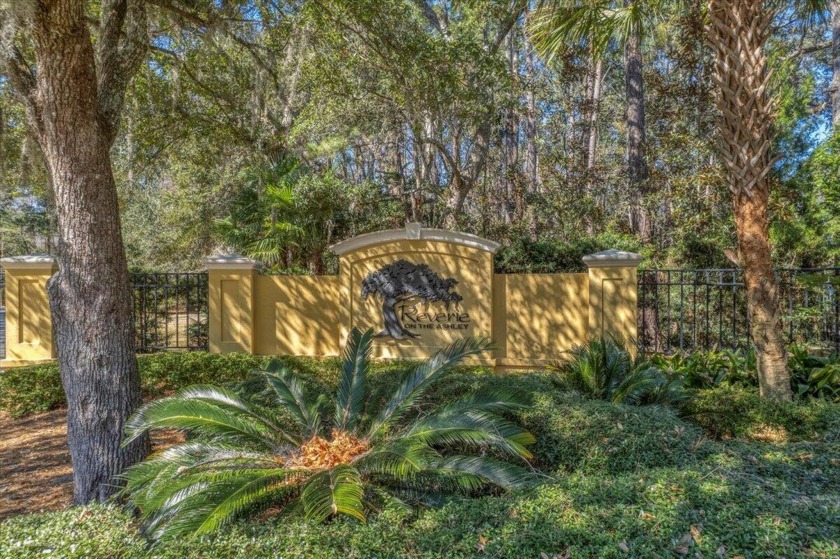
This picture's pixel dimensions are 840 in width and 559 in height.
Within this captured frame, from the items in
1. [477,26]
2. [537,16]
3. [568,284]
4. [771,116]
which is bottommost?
[568,284]

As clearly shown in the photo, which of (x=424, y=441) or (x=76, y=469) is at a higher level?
(x=424, y=441)

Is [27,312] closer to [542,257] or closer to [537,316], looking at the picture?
[537,316]

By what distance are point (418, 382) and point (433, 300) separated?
383 cm

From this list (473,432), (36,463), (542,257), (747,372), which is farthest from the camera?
(542,257)

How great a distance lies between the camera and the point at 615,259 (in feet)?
25.8

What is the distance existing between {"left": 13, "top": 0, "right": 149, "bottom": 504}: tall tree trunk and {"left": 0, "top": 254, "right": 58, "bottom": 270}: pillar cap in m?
5.05

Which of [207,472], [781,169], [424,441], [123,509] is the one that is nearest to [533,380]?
[424,441]

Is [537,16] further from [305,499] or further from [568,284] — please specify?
[305,499]

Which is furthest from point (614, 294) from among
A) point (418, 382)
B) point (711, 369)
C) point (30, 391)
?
point (30, 391)

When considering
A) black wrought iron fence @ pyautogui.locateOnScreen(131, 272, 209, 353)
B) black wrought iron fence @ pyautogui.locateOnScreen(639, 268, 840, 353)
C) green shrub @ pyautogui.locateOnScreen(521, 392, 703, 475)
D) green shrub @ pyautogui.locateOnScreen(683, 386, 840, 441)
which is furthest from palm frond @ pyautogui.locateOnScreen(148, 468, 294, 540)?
black wrought iron fence @ pyautogui.locateOnScreen(639, 268, 840, 353)

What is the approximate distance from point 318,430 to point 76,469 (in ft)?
6.42

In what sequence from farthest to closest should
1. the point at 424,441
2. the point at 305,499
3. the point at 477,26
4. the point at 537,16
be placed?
the point at 477,26
the point at 537,16
the point at 424,441
the point at 305,499

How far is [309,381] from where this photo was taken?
605cm

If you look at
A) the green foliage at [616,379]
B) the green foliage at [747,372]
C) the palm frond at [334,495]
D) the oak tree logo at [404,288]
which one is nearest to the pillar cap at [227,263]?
the oak tree logo at [404,288]
